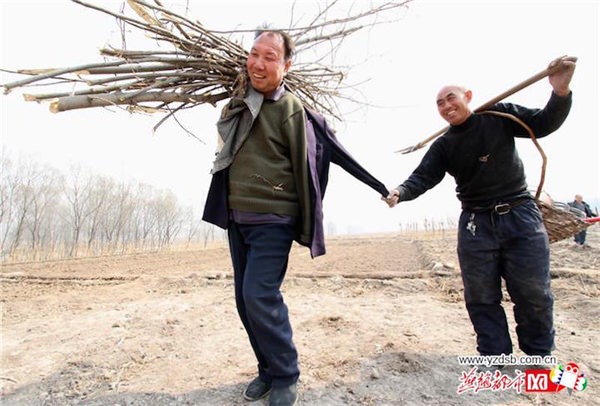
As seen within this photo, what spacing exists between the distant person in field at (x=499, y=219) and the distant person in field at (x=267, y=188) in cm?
66

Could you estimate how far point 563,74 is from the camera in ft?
5.66

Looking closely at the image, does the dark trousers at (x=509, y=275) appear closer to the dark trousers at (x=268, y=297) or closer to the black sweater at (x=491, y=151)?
the black sweater at (x=491, y=151)

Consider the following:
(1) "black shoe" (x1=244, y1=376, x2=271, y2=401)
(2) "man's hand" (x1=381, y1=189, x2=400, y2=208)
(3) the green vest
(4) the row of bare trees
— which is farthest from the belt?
(4) the row of bare trees

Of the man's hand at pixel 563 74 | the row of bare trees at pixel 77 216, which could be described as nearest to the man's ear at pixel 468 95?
the man's hand at pixel 563 74

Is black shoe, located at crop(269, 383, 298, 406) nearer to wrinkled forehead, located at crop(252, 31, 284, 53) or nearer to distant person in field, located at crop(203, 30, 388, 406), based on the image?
distant person in field, located at crop(203, 30, 388, 406)

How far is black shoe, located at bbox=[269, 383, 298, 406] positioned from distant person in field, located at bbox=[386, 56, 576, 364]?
119 cm

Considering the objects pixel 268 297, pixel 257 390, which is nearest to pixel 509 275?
pixel 268 297

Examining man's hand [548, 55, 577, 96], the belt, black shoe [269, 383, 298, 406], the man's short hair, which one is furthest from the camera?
the belt

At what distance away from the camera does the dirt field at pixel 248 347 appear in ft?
5.87

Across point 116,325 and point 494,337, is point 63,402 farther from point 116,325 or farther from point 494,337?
point 494,337

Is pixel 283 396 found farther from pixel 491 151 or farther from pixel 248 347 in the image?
pixel 491 151

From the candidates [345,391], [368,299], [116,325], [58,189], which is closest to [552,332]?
[345,391]

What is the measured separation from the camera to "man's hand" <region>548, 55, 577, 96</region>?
170cm

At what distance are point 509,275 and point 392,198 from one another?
79 cm
